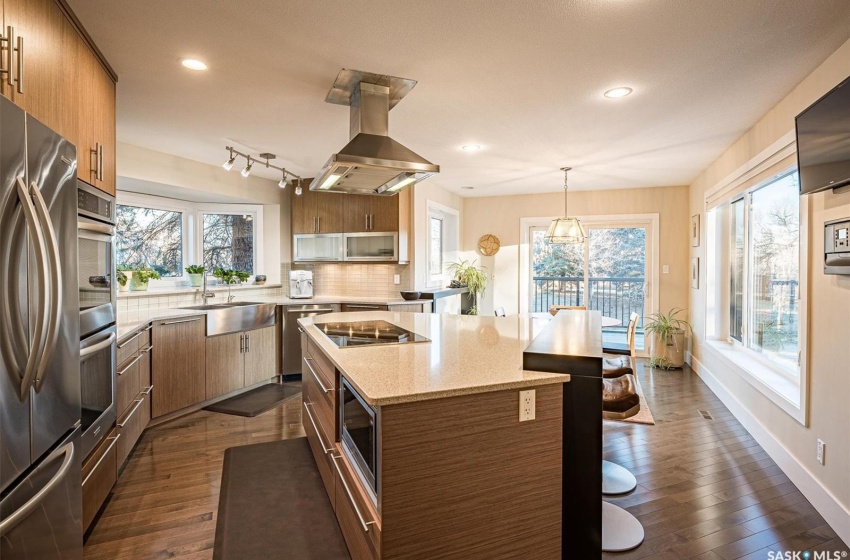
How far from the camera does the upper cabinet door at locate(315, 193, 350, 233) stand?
18.1 feet

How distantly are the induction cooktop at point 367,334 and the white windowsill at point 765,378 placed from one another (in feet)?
7.52

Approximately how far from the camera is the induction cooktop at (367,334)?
7.54 ft

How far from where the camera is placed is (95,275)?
2199 mm

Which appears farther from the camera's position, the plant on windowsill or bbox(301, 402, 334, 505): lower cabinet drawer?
the plant on windowsill

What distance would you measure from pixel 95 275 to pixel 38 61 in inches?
37.4

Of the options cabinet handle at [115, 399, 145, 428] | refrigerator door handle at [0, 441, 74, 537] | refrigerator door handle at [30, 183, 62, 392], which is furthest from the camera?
cabinet handle at [115, 399, 145, 428]

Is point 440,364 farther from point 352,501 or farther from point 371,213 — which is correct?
point 371,213

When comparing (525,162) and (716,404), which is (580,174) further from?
(716,404)

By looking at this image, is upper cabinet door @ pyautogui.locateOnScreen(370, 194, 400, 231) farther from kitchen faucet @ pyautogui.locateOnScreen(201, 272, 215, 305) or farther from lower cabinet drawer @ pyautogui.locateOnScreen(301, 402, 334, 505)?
lower cabinet drawer @ pyautogui.locateOnScreen(301, 402, 334, 505)

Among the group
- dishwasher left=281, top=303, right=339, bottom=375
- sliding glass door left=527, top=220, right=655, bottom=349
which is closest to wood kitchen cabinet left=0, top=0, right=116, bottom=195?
dishwasher left=281, top=303, right=339, bottom=375

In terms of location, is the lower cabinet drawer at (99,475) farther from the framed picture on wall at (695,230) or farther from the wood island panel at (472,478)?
the framed picture on wall at (695,230)

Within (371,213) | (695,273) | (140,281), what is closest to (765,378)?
(695,273)

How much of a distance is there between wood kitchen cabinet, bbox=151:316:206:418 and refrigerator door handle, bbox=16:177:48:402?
233 cm

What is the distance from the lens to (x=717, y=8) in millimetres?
1943
